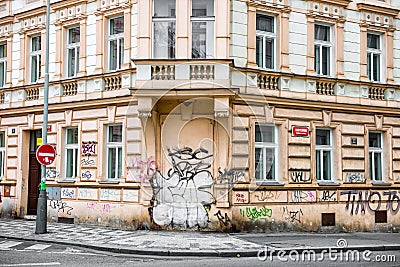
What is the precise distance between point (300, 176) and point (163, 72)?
5.93m

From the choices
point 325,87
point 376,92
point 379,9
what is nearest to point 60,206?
point 325,87

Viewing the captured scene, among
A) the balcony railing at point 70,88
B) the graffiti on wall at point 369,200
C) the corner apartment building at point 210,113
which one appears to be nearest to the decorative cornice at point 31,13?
the corner apartment building at point 210,113

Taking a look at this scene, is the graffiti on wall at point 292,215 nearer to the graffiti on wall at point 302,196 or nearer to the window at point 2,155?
the graffiti on wall at point 302,196

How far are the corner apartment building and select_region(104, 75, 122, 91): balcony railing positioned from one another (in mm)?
83

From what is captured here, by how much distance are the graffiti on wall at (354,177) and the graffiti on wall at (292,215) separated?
94.9 inches

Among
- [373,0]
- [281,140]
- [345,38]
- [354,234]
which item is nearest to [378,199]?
[354,234]

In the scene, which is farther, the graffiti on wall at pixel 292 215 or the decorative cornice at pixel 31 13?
the decorative cornice at pixel 31 13

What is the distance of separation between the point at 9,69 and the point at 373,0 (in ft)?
48.1

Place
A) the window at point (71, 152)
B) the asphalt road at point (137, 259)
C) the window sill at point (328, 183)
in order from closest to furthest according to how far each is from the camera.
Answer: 1. the asphalt road at point (137, 259)
2. the window sill at point (328, 183)
3. the window at point (71, 152)

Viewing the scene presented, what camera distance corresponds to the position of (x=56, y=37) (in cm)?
2139

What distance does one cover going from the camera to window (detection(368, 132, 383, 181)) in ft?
69.2

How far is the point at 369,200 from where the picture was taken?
2047 centimetres

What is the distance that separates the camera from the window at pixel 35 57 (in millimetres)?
22453

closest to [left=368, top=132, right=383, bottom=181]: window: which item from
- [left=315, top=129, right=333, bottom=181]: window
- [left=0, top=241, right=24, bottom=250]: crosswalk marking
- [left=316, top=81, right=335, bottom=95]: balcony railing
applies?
[left=315, top=129, right=333, bottom=181]: window
